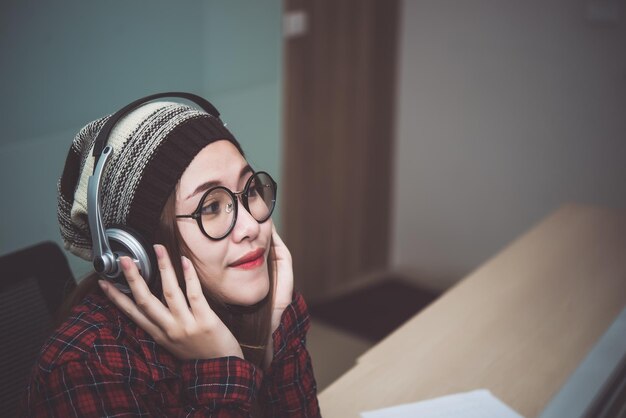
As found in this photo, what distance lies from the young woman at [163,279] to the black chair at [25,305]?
0.13 meters

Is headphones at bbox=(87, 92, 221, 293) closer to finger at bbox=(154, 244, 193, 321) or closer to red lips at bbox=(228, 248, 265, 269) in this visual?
finger at bbox=(154, 244, 193, 321)

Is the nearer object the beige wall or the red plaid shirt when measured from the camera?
the red plaid shirt

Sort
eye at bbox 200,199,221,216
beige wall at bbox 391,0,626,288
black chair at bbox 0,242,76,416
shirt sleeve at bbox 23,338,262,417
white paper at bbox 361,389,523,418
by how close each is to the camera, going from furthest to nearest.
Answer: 1. beige wall at bbox 391,0,626,288
2. white paper at bbox 361,389,523,418
3. black chair at bbox 0,242,76,416
4. eye at bbox 200,199,221,216
5. shirt sleeve at bbox 23,338,262,417

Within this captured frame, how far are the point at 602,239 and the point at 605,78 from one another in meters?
1.12

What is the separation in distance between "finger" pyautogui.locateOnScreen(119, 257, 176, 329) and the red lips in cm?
12

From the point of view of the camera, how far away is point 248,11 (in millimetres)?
1689

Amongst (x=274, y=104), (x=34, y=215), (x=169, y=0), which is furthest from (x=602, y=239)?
(x=34, y=215)

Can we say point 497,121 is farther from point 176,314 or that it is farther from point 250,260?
point 176,314

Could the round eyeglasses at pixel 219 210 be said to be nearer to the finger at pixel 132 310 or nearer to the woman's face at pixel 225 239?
the woman's face at pixel 225 239

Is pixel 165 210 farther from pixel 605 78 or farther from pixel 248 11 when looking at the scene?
pixel 605 78

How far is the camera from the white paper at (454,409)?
4.04ft

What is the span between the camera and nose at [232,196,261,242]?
1.04 metres

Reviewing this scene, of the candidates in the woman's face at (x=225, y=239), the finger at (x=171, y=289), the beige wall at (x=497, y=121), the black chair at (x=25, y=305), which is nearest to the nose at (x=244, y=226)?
the woman's face at (x=225, y=239)

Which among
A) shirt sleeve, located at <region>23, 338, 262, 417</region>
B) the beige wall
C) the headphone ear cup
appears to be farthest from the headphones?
the beige wall
